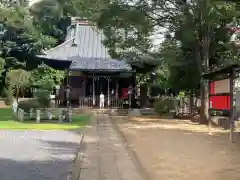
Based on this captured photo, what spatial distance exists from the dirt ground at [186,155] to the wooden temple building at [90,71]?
1642 cm

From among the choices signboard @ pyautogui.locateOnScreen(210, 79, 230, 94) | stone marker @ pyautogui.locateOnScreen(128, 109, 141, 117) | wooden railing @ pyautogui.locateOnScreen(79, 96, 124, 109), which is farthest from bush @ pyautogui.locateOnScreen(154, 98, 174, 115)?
signboard @ pyautogui.locateOnScreen(210, 79, 230, 94)

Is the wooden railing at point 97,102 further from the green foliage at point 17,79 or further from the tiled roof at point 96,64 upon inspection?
the green foliage at point 17,79

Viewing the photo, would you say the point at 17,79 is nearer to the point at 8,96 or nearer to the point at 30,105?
the point at 8,96

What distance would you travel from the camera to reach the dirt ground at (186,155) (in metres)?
7.31

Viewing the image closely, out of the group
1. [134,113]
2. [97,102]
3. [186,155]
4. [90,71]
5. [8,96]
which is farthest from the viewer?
[8,96]

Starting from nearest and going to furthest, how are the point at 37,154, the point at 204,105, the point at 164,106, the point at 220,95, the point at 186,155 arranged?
the point at 186,155 → the point at 37,154 → the point at 220,95 → the point at 204,105 → the point at 164,106

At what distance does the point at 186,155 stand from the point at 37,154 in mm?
3204

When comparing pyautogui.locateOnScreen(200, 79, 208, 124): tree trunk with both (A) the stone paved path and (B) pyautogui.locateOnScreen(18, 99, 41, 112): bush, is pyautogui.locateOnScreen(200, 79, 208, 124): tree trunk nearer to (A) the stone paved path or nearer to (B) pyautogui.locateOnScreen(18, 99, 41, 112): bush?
(A) the stone paved path

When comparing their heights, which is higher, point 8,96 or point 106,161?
point 8,96

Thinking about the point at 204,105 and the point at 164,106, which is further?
the point at 164,106

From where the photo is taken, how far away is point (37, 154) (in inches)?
382

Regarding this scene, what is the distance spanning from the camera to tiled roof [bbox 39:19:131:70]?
1196 inches

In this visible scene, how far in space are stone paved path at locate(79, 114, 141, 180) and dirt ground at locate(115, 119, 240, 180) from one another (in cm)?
29

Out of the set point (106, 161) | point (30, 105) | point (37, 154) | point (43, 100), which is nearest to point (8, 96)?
point (43, 100)
